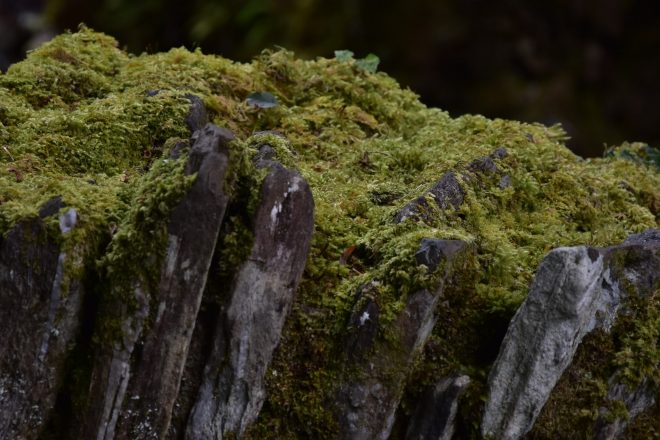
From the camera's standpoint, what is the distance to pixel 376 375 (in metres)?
2.96

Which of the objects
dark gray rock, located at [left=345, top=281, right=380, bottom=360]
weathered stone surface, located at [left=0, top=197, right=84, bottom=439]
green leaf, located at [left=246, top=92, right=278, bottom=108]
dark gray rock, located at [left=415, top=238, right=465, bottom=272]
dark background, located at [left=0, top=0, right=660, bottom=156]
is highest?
dark background, located at [left=0, top=0, right=660, bottom=156]

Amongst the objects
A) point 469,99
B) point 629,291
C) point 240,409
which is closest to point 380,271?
point 240,409

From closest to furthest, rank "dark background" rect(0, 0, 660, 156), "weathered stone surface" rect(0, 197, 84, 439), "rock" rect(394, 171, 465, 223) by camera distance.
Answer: "weathered stone surface" rect(0, 197, 84, 439) → "rock" rect(394, 171, 465, 223) → "dark background" rect(0, 0, 660, 156)

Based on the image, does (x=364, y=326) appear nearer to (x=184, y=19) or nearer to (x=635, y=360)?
(x=635, y=360)

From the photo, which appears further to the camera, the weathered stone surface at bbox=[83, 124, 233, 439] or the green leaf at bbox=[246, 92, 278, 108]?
the green leaf at bbox=[246, 92, 278, 108]

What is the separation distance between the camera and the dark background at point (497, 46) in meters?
9.87

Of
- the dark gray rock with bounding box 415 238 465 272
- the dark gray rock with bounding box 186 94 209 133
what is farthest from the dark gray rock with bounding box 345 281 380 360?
the dark gray rock with bounding box 186 94 209 133

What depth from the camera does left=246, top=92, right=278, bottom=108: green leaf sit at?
15.1 ft

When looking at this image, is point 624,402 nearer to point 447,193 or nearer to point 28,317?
point 447,193

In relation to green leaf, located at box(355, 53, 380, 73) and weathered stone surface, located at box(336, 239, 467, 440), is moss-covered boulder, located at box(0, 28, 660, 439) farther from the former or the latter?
green leaf, located at box(355, 53, 380, 73)

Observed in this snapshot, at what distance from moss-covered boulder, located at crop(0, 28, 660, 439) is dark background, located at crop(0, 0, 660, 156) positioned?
6.33 m

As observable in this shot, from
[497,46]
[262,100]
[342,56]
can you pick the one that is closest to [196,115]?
[262,100]

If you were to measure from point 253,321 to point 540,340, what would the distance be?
3.83 feet

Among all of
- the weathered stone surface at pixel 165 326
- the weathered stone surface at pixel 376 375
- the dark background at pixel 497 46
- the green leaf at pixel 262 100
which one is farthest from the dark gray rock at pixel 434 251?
the dark background at pixel 497 46
